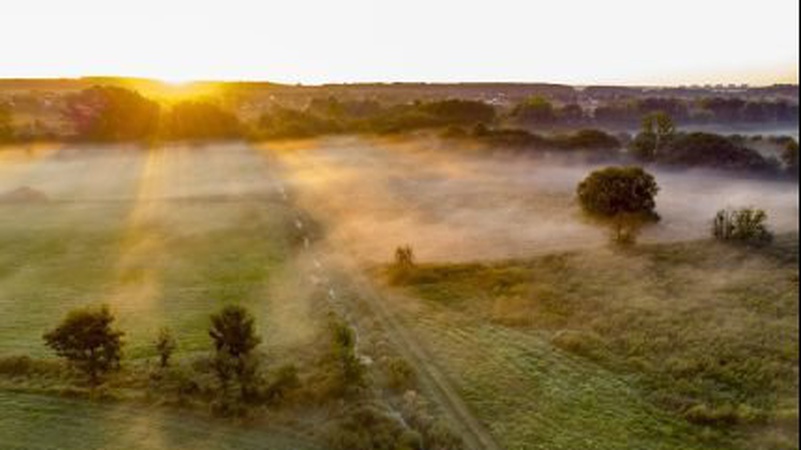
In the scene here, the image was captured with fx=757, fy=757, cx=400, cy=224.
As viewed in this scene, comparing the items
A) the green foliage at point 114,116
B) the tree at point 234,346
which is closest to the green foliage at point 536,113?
the green foliage at point 114,116

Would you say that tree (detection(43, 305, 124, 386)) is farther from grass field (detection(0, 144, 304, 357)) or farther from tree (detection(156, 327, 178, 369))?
grass field (detection(0, 144, 304, 357))

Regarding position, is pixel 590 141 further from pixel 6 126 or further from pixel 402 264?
pixel 6 126

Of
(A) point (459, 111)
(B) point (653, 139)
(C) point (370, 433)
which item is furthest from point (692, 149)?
(C) point (370, 433)

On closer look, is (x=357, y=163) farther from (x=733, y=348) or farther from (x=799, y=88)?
(x=799, y=88)

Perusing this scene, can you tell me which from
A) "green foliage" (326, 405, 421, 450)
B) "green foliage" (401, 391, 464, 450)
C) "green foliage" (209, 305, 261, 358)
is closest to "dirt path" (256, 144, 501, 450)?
"green foliage" (401, 391, 464, 450)

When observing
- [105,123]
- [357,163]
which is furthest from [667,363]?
[105,123]

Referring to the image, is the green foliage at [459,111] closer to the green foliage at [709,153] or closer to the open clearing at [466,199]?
the open clearing at [466,199]

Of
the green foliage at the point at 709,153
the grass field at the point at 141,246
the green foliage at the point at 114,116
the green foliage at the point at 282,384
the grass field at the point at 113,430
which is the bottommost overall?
the grass field at the point at 113,430
